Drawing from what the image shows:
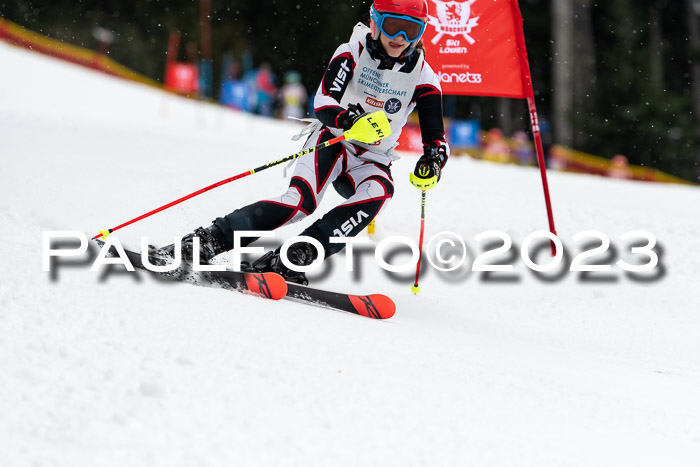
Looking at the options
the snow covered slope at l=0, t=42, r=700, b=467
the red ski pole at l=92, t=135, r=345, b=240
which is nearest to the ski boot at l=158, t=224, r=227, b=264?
the red ski pole at l=92, t=135, r=345, b=240

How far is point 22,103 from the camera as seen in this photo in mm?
13195

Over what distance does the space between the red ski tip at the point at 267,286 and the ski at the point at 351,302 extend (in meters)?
0.15

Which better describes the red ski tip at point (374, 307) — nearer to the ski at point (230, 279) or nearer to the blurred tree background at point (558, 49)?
the ski at point (230, 279)

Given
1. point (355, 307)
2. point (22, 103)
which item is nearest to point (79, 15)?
point (22, 103)

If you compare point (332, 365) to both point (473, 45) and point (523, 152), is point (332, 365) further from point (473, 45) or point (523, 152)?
point (523, 152)

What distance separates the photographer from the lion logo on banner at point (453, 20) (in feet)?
19.4

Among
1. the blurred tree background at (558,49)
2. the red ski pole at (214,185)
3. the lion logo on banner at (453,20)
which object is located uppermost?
the blurred tree background at (558,49)

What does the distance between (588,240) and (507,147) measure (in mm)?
12660

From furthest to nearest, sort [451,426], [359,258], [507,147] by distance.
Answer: [507,147], [359,258], [451,426]

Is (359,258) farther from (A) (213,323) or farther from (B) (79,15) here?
(B) (79,15)

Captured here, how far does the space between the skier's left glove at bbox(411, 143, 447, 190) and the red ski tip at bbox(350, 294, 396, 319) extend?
2.28ft

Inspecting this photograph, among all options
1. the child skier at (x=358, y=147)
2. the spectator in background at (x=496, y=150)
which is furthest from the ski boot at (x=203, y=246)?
the spectator in background at (x=496, y=150)

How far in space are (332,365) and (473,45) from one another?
407cm

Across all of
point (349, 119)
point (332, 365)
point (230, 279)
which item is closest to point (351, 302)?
point (230, 279)
